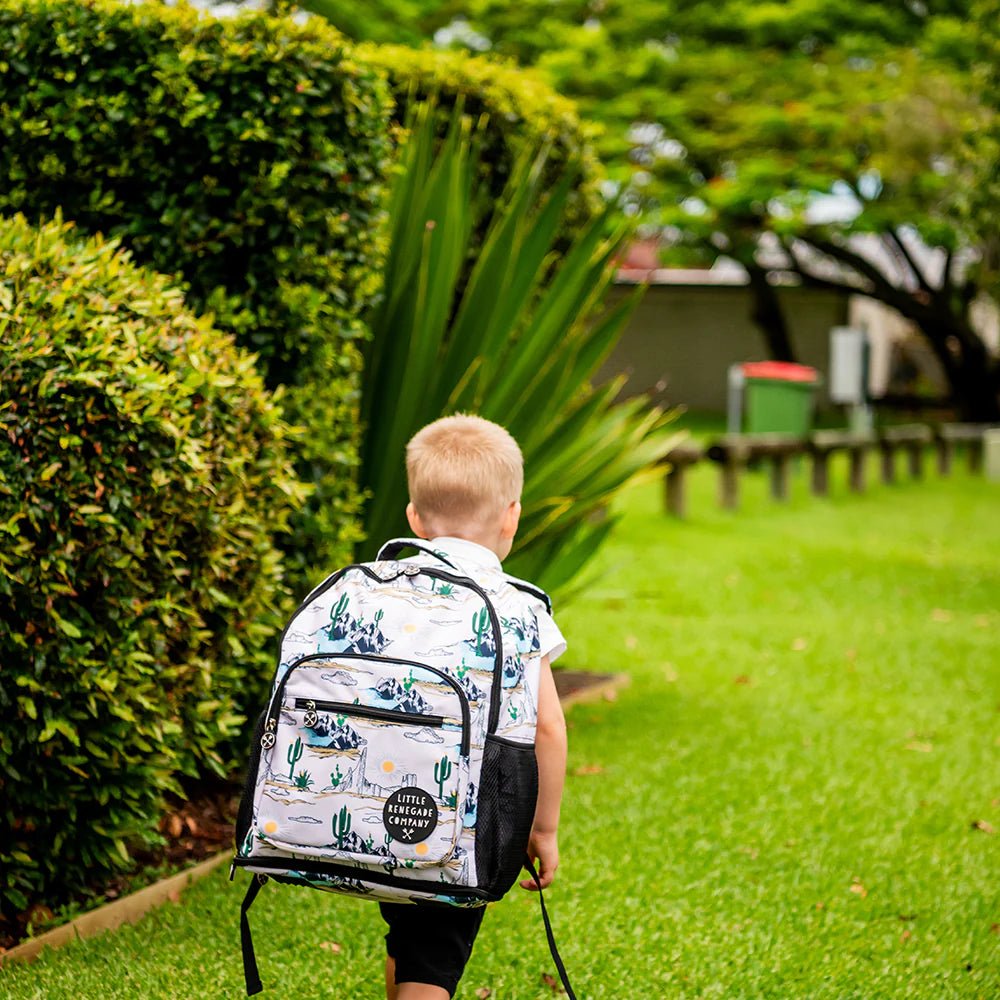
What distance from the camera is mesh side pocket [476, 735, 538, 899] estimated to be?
7.56 feet

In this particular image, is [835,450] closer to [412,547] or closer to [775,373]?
[775,373]

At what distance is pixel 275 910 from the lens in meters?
3.61

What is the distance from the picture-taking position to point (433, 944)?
2.52 meters

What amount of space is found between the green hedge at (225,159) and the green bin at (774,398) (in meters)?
12.9

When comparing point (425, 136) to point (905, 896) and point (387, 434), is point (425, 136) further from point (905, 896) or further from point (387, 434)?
point (905, 896)

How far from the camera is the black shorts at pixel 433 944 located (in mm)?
2504

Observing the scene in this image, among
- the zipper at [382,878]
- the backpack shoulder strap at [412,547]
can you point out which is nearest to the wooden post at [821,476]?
the backpack shoulder strap at [412,547]

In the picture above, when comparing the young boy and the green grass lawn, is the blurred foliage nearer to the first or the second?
the green grass lawn

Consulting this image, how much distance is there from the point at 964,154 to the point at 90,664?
29.9 ft

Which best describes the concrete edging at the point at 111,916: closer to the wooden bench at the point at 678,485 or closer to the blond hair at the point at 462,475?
the blond hair at the point at 462,475

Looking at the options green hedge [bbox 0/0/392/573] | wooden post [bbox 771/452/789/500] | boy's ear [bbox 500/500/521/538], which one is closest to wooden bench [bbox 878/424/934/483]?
wooden post [bbox 771/452/789/500]

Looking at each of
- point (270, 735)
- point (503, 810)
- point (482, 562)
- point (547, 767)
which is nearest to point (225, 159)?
point (482, 562)

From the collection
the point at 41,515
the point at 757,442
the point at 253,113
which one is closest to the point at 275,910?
the point at 41,515

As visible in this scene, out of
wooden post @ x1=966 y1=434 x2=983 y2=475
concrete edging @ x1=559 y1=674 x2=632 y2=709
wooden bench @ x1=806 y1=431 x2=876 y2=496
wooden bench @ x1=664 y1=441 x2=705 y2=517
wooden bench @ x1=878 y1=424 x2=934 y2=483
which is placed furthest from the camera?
wooden post @ x1=966 y1=434 x2=983 y2=475
